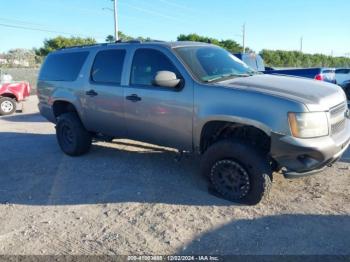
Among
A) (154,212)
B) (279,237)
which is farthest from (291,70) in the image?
(279,237)

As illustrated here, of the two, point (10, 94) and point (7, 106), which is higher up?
point (10, 94)

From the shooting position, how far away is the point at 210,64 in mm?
5230

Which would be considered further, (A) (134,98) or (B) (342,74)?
(B) (342,74)

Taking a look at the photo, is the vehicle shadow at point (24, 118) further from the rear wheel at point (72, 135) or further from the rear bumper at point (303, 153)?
the rear bumper at point (303, 153)

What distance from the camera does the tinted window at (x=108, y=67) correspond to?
5.84 metres

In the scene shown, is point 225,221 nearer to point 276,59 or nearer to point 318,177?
point 318,177

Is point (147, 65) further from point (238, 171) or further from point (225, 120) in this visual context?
point (238, 171)

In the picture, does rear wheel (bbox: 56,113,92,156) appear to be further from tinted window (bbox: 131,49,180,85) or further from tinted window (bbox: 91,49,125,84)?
tinted window (bbox: 131,49,180,85)

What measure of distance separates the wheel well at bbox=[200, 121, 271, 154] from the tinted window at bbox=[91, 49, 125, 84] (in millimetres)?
1781

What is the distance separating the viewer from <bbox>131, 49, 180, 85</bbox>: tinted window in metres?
5.23

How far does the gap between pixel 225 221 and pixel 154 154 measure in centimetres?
289

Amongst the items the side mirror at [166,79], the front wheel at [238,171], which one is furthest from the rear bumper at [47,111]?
the front wheel at [238,171]

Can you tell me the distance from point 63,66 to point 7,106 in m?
7.73

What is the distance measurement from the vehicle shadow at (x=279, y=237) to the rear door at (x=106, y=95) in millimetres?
2654
